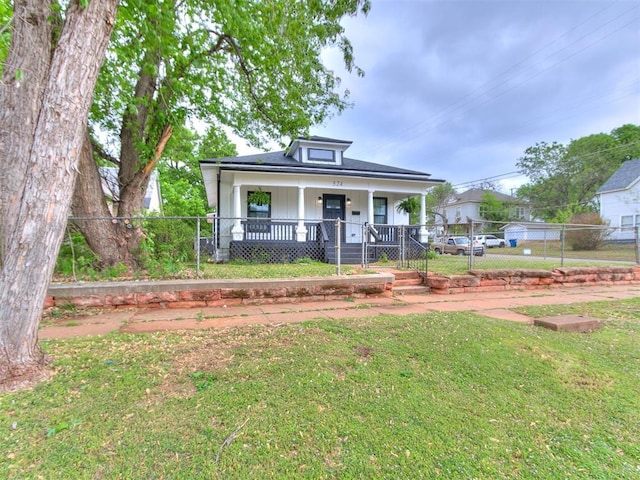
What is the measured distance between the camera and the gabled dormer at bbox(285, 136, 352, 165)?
44.4 feet

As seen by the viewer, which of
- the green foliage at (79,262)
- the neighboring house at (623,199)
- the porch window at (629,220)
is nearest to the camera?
the green foliage at (79,262)

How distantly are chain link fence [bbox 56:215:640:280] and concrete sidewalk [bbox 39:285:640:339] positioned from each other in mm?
1058

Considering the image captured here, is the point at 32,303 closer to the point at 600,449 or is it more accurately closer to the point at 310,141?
the point at 600,449

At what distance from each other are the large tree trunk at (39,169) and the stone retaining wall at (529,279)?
258 inches

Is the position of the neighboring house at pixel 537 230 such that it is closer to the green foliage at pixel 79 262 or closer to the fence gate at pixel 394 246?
the fence gate at pixel 394 246

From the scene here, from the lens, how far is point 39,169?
226cm

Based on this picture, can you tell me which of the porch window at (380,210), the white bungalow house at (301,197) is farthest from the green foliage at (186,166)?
the porch window at (380,210)

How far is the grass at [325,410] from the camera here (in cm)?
165

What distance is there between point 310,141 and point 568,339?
11704 mm

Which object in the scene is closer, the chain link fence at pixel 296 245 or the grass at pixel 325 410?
the grass at pixel 325 410

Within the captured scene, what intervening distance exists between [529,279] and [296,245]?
683 centimetres

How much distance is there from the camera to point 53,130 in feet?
7.53

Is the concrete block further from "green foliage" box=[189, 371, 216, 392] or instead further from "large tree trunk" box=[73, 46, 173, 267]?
"large tree trunk" box=[73, 46, 173, 267]

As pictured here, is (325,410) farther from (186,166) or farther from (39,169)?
(186,166)
